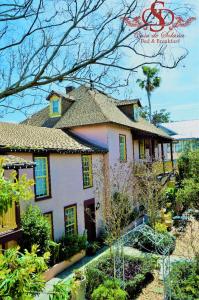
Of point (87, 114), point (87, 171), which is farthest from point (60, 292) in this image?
point (87, 114)

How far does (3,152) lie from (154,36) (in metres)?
7.58

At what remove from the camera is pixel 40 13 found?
5988mm

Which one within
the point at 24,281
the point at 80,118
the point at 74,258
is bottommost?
the point at 74,258

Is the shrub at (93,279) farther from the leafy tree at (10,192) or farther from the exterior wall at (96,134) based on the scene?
the exterior wall at (96,134)

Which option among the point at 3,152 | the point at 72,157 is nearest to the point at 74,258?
the point at 72,157

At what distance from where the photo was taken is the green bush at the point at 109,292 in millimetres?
9539

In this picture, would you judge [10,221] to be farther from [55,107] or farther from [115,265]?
[55,107]

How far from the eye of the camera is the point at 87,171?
736 inches

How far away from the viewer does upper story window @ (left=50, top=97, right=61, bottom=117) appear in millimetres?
22812

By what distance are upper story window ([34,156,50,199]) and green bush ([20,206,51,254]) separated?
1.55m

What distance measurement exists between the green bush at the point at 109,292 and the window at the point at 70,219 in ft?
21.0

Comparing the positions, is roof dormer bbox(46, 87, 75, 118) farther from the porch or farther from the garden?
the garden

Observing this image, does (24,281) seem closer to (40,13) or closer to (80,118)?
(40,13)

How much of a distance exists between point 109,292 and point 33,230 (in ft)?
13.5
